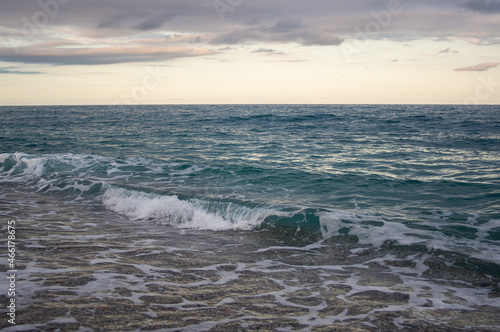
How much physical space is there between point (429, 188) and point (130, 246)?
10.3 m

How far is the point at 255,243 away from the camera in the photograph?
333 inches

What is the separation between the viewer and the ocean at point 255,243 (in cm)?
496

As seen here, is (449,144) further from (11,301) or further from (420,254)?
(11,301)

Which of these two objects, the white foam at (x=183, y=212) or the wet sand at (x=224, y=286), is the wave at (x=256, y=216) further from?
the wet sand at (x=224, y=286)

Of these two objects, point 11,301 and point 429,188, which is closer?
point 11,301

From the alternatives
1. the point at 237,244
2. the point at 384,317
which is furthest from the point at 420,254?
the point at 237,244

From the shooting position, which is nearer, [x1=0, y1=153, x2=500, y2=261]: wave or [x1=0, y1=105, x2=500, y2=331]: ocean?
[x1=0, y1=105, x2=500, y2=331]: ocean

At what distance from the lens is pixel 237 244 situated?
8.34 meters

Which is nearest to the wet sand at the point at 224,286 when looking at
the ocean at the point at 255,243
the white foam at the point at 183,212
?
the ocean at the point at 255,243

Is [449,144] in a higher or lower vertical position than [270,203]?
higher

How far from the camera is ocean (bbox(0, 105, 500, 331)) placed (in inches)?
195

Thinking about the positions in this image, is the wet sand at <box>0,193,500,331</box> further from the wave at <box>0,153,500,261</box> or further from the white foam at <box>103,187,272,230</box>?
the white foam at <box>103,187,272,230</box>

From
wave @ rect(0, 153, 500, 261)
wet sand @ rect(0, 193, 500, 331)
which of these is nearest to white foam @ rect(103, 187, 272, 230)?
wave @ rect(0, 153, 500, 261)

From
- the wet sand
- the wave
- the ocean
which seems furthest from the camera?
the wave
